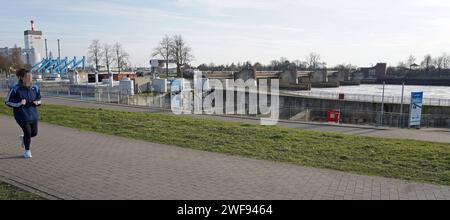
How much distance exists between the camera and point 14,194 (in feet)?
16.4

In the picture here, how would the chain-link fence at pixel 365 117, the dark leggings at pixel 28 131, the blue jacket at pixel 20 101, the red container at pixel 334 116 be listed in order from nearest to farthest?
the blue jacket at pixel 20 101 → the dark leggings at pixel 28 131 → the red container at pixel 334 116 → the chain-link fence at pixel 365 117

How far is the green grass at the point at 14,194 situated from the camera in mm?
4844

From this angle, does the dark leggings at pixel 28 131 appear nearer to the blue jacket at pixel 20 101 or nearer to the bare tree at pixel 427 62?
the blue jacket at pixel 20 101

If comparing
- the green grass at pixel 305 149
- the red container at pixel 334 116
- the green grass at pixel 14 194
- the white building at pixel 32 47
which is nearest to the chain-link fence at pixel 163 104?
the red container at pixel 334 116

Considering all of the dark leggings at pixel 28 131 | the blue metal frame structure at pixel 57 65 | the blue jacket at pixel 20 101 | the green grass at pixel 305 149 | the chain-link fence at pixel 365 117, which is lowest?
the chain-link fence at pixel 365 117

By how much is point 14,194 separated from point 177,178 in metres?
2.47

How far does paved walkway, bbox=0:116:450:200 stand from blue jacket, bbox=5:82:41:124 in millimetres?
895

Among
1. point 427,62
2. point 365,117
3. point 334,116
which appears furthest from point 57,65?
point 427,62

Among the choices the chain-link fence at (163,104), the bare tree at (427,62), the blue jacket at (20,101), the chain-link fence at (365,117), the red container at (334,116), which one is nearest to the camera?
the blue jacket at (20,101)

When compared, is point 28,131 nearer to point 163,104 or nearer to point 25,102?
point 25,102

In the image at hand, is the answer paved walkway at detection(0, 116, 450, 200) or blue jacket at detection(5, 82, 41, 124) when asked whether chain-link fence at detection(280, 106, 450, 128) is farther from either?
blue jacket at detection(5, 82, 41, 124)

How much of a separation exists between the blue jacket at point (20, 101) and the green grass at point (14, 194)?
1.97m
